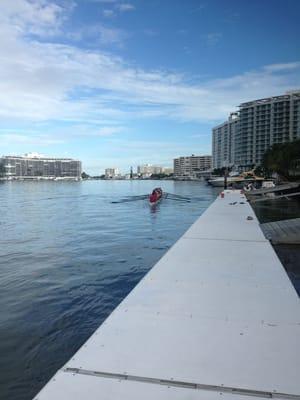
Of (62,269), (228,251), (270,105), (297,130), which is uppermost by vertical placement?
(270,105)

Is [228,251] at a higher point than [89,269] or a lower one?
higher

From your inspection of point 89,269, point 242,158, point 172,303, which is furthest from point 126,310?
point 242,158

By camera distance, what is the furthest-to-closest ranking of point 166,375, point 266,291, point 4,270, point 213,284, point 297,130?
1. point 297,130
2. point 4,270
3. point 213,284
4. point 266,291
5. point 166,375

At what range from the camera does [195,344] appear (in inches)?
237

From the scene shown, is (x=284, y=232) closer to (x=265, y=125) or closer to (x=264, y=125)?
(x=265, y=125)

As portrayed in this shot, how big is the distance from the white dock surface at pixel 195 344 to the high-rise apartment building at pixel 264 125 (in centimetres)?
15821

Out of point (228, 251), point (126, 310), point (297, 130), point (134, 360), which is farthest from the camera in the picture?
point (297, 130)

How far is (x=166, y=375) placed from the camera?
5.09 metres

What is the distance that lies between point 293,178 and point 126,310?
286ft

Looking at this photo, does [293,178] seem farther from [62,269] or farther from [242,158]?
[242,158]

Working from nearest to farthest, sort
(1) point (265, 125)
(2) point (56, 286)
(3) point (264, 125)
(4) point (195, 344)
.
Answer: (4) point (195, 344) → (2) point (56, 286) → (1) point (265, 125) → (3) point (264, 125)

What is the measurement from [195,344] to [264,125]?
176717 mm

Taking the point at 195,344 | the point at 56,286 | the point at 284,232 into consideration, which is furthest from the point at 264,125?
the point at 195,344

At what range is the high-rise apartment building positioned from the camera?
542 feet
